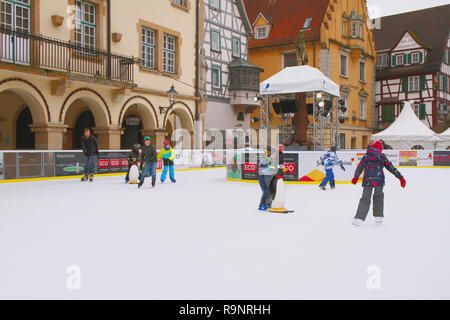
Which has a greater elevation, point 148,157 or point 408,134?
point 408,134

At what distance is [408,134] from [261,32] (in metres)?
15.3

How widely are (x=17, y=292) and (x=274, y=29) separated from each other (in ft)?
122

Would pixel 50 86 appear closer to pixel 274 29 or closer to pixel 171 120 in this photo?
pixel 171 120

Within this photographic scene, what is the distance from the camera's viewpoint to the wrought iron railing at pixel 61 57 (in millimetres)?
17266

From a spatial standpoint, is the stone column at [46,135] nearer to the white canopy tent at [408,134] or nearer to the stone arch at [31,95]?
the stone arch at [31,95]

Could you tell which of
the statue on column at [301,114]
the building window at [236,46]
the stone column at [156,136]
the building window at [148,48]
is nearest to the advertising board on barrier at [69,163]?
the stone column at [156,136]

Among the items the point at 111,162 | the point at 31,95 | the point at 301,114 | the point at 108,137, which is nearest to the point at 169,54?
the point at 108,137

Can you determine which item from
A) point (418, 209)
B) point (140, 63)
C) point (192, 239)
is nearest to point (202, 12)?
point (140, 63)

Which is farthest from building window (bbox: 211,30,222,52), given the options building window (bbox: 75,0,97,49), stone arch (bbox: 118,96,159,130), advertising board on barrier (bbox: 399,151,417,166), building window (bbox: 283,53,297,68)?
advertising board on barrier (bbox: 399,151,417,166)

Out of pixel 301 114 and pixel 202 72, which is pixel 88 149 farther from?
pixel 202 72

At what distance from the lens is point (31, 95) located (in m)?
18.3

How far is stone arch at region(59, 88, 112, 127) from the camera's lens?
65.0 feet

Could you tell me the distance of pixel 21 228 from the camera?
7.30 metres

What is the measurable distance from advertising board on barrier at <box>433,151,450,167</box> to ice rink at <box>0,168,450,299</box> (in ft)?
61.3
